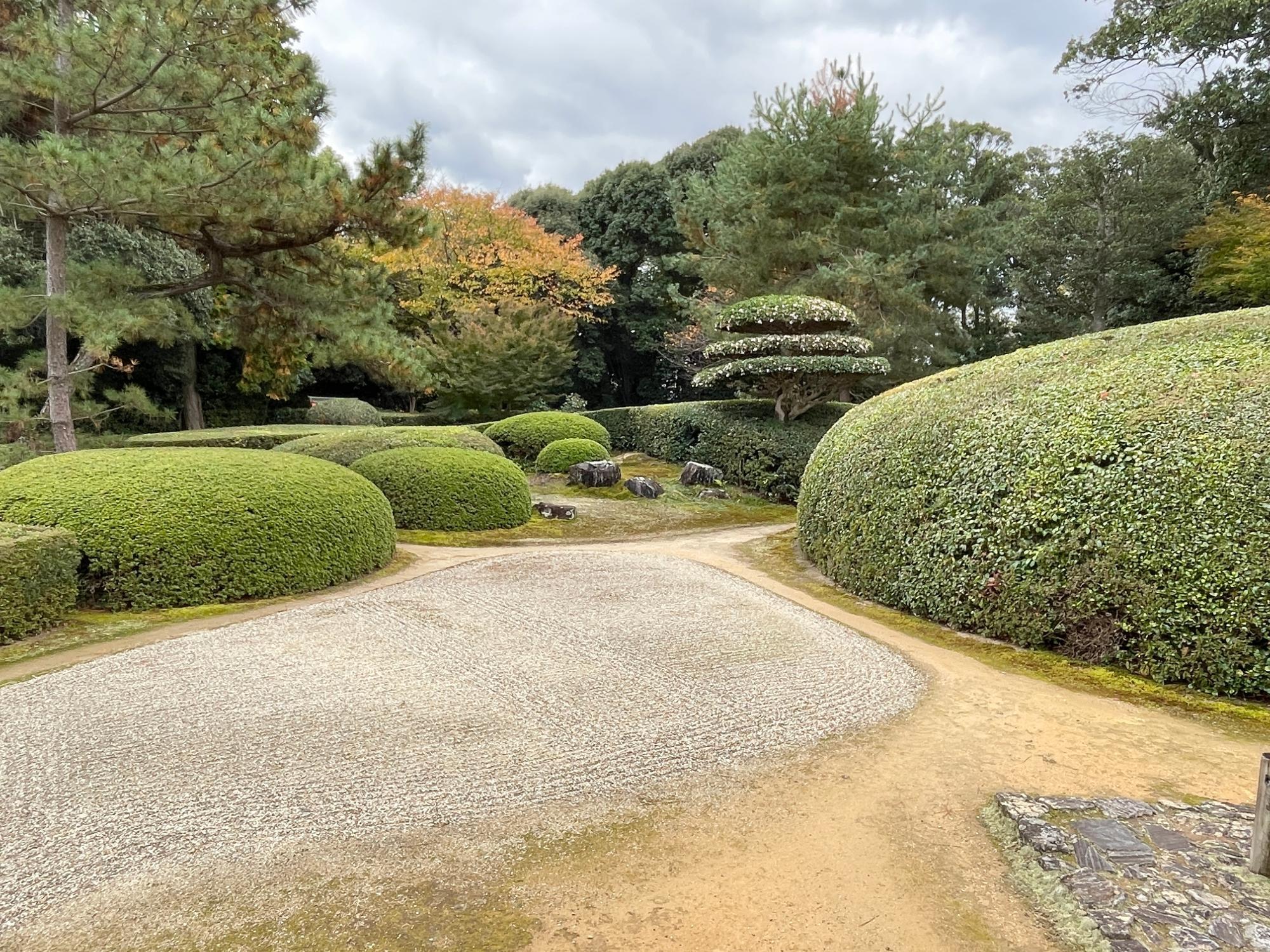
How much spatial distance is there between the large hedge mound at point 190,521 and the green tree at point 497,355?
987 centimetres

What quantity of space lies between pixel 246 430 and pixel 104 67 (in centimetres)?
649

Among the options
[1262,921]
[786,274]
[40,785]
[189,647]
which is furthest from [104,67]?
[786,274]

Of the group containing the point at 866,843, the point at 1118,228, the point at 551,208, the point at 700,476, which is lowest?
the point at 866,843

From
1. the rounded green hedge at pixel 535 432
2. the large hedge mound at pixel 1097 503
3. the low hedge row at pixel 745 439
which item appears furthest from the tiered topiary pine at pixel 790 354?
the large hedge mound at pixel 1097 503

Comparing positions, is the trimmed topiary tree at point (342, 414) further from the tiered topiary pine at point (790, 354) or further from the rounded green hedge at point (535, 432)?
the tiered topiary pine at point (790, 354)

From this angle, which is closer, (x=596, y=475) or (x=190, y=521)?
(x=190, y=521)

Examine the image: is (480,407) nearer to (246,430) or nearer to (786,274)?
(246,430)

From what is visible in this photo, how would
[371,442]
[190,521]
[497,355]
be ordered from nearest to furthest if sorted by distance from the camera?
[190,521] → [371,442] → [497,355]

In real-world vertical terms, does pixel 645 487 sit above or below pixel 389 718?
above

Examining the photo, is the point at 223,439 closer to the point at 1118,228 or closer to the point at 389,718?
the point at 389,718

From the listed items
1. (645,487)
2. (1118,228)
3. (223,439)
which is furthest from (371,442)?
(1118,228)

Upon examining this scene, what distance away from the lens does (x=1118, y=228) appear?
15086 mm

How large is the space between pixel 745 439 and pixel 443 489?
5404 millimetres

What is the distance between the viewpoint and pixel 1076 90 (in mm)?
13250
